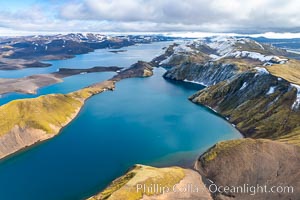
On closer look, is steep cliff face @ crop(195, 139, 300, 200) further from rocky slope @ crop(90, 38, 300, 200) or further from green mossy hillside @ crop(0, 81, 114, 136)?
green mossy hillside @ crop(0, 81, 114, 136)

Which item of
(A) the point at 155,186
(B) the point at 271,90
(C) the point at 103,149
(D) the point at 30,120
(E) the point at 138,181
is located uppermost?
(B) the point at 271,90

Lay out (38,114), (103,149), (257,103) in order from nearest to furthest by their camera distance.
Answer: (103,149) → (38,114) → (257,103)

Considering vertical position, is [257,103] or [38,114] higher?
[257,103]

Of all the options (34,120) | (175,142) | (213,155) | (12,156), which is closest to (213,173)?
(213,155)

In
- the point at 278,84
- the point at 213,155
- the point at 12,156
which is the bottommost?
the point at 12,156

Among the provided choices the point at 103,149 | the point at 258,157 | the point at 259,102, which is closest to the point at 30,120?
the point at 103,149

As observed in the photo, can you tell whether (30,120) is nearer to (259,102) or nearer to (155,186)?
(155,186)

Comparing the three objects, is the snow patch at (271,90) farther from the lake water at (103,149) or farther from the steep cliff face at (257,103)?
the lake water at (103,149)

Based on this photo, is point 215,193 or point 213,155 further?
point 213,155

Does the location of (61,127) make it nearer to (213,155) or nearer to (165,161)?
(165,161)
